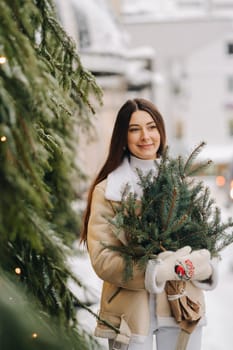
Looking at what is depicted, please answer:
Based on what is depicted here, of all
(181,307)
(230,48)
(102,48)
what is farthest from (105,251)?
(230,48)

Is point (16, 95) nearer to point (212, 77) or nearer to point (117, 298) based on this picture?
point (117, 298)

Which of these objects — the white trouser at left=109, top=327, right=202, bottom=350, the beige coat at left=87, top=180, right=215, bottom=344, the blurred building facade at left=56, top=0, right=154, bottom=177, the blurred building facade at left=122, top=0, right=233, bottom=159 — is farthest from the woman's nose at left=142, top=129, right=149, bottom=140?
the blurred building facade at left=122, top=0, right=233, bottom=159

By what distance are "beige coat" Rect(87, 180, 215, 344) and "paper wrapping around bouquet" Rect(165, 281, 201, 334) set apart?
3 cm

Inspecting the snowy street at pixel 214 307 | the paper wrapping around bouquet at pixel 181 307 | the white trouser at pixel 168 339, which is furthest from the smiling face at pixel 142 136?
the snowy street at pixel 214 307

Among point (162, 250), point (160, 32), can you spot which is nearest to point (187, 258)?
point (162, 250)

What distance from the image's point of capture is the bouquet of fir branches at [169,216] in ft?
10.1

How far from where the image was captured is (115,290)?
3285mm

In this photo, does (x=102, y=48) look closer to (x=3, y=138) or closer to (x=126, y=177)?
(x=126, y=177)

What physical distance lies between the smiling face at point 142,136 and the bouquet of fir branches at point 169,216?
12 cm

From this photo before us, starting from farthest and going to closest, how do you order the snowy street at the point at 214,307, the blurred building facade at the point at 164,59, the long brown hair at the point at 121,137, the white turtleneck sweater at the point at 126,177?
1. the blurred building facade at the point at 164,59
2. the snowy street at the point at 214,307
3. the long brown hair at the point at 121,137
4. the white turtleneck sweater at the point at 126,177

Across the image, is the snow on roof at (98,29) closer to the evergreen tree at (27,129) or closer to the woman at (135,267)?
the woman at (135,267)

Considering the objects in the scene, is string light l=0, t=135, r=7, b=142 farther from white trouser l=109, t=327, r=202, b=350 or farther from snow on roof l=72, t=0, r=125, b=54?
snow on roof l=72, t=0, r=125, b=54

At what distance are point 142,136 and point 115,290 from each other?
2.17 feet

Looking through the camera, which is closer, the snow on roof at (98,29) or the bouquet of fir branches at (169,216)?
the bouquet of fir branches at (169,216)
